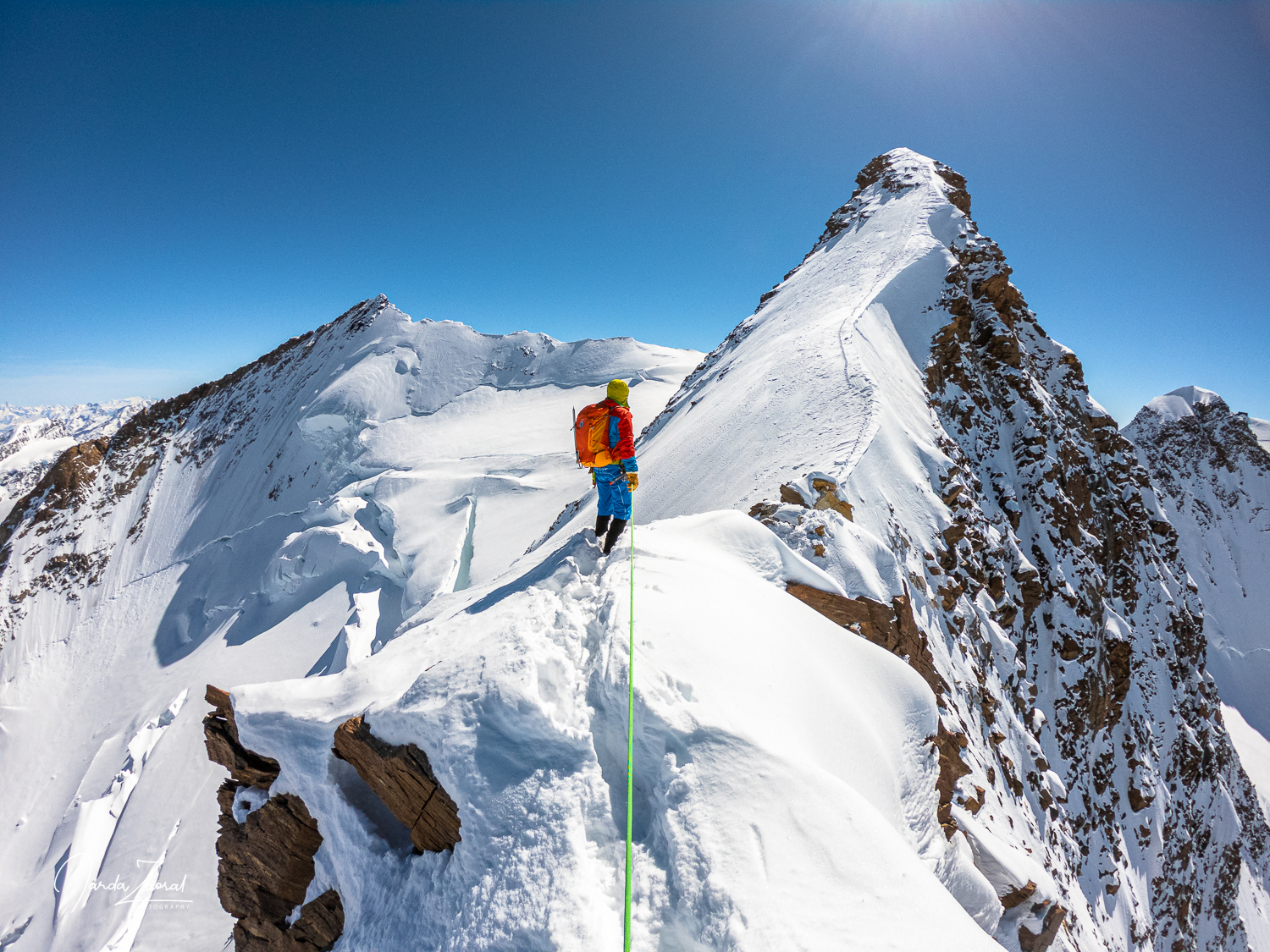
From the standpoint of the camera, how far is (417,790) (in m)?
4.22

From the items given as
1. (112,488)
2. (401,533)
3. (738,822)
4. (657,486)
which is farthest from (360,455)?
(738,822)

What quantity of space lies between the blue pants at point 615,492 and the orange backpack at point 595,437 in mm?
132

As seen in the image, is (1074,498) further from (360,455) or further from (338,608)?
(360,455)

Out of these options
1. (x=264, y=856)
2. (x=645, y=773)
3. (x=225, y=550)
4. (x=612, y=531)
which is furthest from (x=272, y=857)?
(x=225, y=550)

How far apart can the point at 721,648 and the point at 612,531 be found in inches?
98.9

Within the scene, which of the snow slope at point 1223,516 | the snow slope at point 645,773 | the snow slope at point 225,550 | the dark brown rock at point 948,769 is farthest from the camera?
the snow slope at point 1223,516

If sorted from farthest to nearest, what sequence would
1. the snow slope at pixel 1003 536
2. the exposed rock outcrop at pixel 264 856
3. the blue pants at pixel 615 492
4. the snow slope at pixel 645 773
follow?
the snow slope at pixel 1003 536, the blue pants at pixel 615 492, the exposed rock outcrop at pixel 264 856, the snow slope at pixel 645 773

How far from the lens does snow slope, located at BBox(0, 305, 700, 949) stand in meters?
18.7

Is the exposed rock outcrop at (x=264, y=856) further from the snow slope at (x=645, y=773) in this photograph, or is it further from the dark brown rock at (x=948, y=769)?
the dark brown rock at (x=948, y=769)

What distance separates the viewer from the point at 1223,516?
6131cm

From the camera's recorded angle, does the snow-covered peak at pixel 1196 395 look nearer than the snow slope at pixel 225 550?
No

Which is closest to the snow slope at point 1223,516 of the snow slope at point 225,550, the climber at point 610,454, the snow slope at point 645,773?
the snow slope at point 225,550

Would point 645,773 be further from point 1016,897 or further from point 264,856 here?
point 1016,897

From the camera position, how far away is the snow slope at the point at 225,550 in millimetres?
18688
